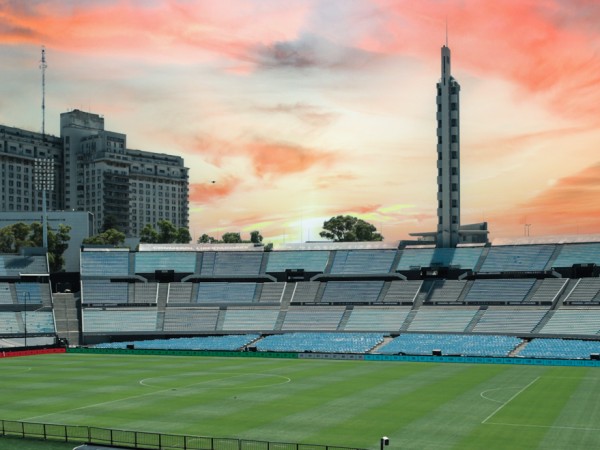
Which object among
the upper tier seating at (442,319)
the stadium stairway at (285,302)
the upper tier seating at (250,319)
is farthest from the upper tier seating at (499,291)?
the upper tier seating at (250,319)

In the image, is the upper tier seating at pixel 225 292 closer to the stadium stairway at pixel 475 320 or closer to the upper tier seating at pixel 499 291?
the upper tier seating at pixel 499 291

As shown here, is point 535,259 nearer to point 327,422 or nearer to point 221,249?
point 221,249

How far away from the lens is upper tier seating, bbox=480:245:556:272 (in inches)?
4143

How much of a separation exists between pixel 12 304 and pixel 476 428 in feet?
284

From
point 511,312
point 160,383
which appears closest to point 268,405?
point 160,383

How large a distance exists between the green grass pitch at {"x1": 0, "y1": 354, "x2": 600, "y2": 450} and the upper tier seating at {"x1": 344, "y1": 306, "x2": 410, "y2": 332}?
65.1 ft

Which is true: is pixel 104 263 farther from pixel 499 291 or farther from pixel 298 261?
pixel 499 291

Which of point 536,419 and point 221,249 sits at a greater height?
point 221,249

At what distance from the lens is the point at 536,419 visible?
4428cm

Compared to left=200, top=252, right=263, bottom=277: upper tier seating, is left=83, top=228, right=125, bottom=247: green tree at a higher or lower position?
higher

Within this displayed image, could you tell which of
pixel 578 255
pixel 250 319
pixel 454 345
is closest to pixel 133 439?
pixel 454 345

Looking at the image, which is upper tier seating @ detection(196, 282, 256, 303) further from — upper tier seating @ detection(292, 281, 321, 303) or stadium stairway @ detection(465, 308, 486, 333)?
stadium stairway @ detection(465, 308, 486, 333)

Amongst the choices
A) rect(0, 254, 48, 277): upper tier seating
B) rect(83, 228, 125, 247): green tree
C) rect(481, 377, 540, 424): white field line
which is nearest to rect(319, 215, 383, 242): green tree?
rect(83, 228, 125, 247): green tree

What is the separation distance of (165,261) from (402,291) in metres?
40.0
